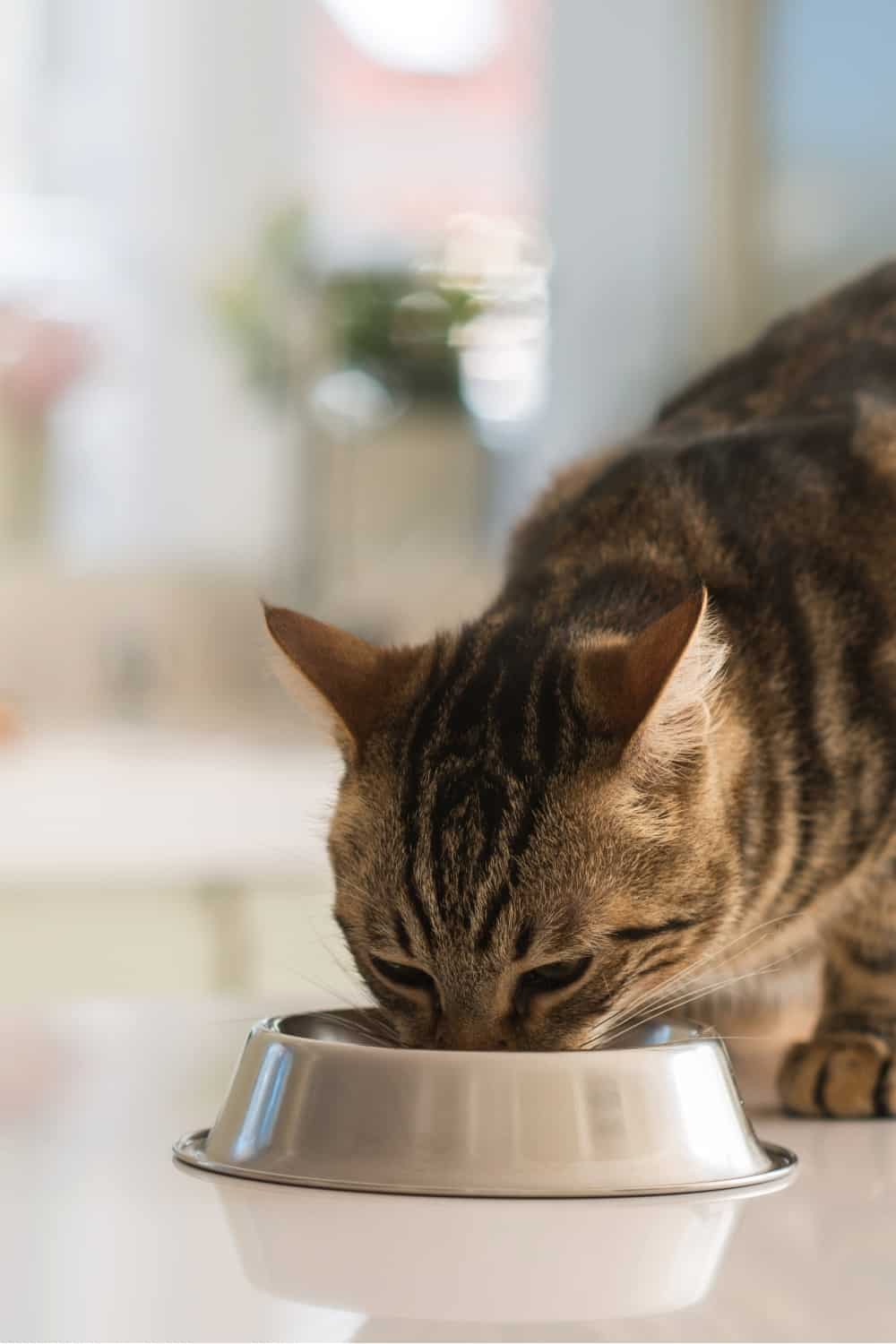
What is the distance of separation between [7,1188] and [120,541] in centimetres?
335

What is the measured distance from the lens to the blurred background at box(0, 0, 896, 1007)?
153 inches

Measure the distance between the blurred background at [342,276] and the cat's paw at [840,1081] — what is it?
263 cm

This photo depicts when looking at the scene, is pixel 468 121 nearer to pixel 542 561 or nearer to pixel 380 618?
pixel 380 618

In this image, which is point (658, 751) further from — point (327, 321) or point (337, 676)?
point (327, 321)

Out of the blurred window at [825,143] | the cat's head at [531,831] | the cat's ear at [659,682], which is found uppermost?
the blurred window at [825,143]

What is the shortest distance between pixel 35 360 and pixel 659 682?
3238mm

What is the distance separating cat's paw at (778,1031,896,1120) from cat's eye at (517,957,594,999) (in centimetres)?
23

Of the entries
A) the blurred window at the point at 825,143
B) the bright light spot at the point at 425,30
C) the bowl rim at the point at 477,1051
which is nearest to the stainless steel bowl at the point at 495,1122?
the bowl rim at the point at 477,1051

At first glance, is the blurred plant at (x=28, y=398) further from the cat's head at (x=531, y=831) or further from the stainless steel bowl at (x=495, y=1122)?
the stainless steel bowl at (x=495, y=1122)

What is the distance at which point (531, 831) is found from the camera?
3.07ft

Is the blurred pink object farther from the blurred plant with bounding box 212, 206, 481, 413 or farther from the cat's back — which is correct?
the cat's back

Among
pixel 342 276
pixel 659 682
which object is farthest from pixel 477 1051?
pixel 342 276

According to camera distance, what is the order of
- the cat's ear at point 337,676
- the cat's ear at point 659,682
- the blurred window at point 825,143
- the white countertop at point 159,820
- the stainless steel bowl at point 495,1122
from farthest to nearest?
the blurred window at point 825,143
the white countertop at point 159,820
the cat's ear at point 337,676
the cat's ear at point 659,682
the stainless steel bowl at point 495,1122

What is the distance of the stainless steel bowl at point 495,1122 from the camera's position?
766 millimetres
